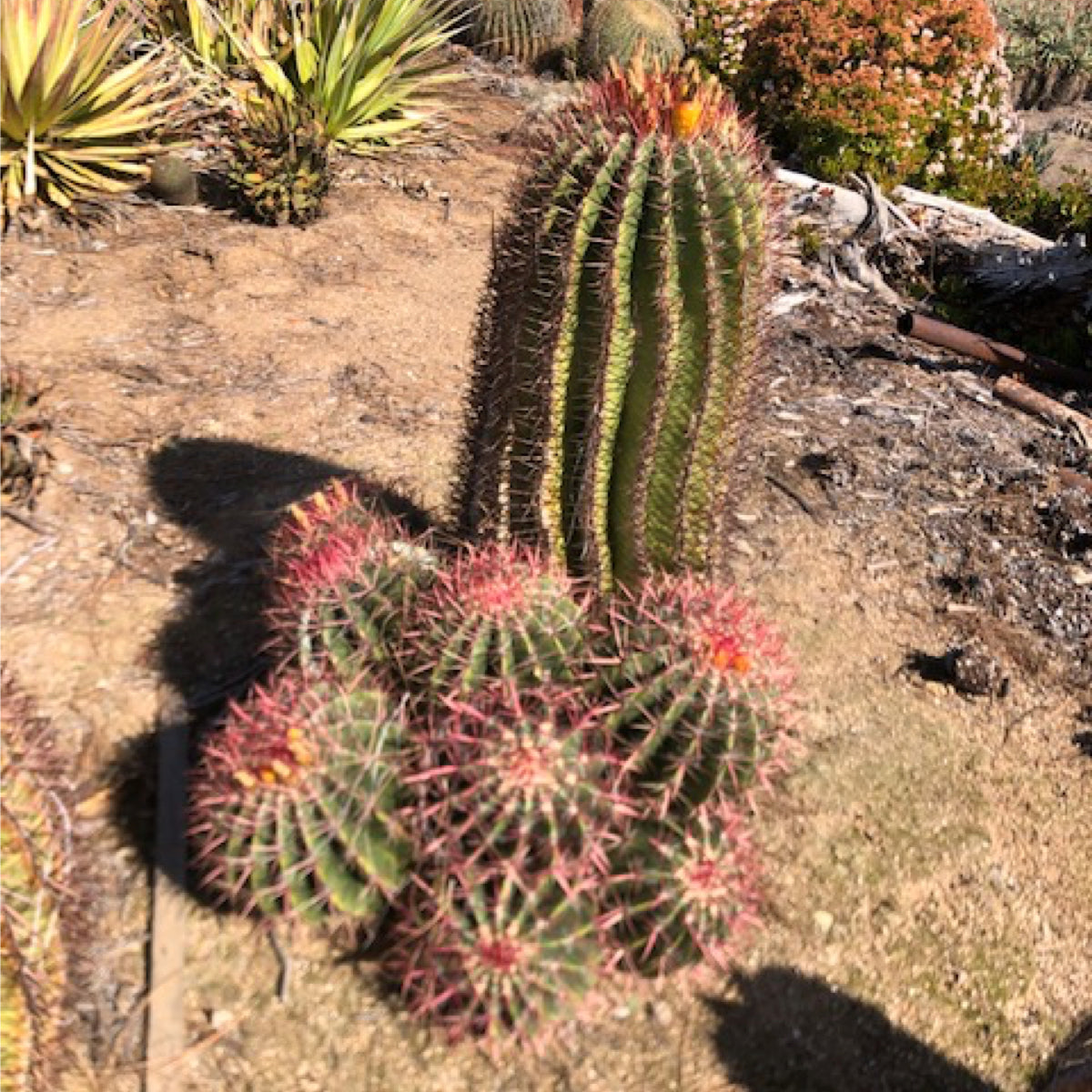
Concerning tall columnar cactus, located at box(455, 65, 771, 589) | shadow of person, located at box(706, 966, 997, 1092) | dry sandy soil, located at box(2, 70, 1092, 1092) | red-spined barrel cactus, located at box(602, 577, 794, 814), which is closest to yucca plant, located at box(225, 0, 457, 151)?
dry sandy soil, located at box(2, 70, 1092, 1092)

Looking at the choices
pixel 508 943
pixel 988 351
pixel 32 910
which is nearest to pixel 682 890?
pixel 508 943

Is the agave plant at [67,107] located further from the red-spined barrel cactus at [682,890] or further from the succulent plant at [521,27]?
the red-spined barrel cactus at [682,890]

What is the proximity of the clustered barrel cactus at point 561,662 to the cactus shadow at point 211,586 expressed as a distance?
141 millimetres

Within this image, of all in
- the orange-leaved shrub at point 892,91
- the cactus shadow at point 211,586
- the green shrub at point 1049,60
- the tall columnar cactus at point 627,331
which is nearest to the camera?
the tall columnar cactus at point 627,331

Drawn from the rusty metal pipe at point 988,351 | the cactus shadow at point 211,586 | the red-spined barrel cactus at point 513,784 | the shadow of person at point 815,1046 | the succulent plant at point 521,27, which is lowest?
the cactus shadow at point 211,586

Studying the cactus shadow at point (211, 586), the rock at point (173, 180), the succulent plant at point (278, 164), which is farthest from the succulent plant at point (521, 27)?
the cactus shadow at point (211, 586)

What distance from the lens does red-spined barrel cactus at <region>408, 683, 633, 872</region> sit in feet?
7.34

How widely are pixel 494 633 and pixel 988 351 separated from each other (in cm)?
359

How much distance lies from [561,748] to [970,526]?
2480mm

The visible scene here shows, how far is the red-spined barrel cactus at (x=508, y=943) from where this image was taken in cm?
222

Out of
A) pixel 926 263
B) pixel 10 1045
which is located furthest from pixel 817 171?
pixel 10 1045

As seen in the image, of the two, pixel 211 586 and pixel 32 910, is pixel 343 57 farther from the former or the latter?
pixel 32 910

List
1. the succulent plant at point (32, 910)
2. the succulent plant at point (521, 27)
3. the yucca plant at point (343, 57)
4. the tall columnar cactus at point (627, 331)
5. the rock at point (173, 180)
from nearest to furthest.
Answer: the succulent plant at point (32, 910) < the tall columnar cactus at point (627, 331) < the rock at point (173, 180) < the yucca plant at point (343, 57) < the succulent plant at point (521, 27)

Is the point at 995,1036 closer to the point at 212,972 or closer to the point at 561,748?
the point at 561,748
